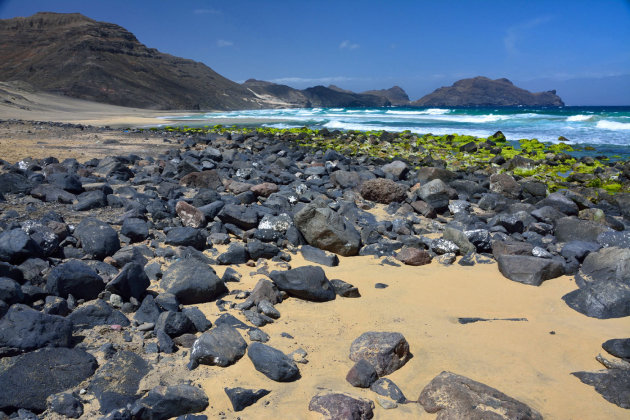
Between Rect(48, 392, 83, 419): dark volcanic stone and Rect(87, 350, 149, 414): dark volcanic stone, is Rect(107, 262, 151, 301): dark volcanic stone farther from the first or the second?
Rect(48, 392, 83, 419): dark volcanic stone

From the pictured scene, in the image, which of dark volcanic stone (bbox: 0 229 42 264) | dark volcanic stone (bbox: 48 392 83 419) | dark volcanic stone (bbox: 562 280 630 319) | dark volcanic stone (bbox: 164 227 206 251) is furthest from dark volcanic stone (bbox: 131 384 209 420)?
dark volcanic stone (bbox: 562 280 630 319)

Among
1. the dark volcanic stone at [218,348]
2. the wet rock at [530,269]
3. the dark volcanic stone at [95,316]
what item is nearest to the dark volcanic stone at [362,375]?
the dark volcanic stone at [218,348]

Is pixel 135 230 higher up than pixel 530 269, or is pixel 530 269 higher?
pixel 135 230

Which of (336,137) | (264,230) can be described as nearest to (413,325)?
(264,230)

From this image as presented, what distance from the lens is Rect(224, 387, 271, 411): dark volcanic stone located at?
95.0 inches

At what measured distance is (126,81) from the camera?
56469 millimetres

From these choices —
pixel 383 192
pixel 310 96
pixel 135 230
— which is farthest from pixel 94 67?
pixel 310 96

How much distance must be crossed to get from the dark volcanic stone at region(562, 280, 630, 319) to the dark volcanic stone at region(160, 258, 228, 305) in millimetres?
3200

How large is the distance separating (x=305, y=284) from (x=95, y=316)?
1.66 metres

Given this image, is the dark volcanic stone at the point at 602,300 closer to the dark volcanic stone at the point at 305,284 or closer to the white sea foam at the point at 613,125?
the dark volcanic stone at the point at 305,284

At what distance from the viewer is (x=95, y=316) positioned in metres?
3.07

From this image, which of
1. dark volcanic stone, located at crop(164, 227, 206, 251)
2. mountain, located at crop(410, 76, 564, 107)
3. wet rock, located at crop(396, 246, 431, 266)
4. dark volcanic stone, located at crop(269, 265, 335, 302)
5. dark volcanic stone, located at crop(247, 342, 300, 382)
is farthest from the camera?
mountain, located at crop(410, 76, 564, 107)

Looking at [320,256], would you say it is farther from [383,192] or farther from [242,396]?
[383,192]

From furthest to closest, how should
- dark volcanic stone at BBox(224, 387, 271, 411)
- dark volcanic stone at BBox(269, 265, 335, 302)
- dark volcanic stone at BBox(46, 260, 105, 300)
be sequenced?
1. dark volcanic stone at BBox(269, 265, 335, 302)
2. dark volcanic stone at BBox(46, 260, 105, 300)
3. dark volcanic stone at BBox(224, 387, 271, 411)
